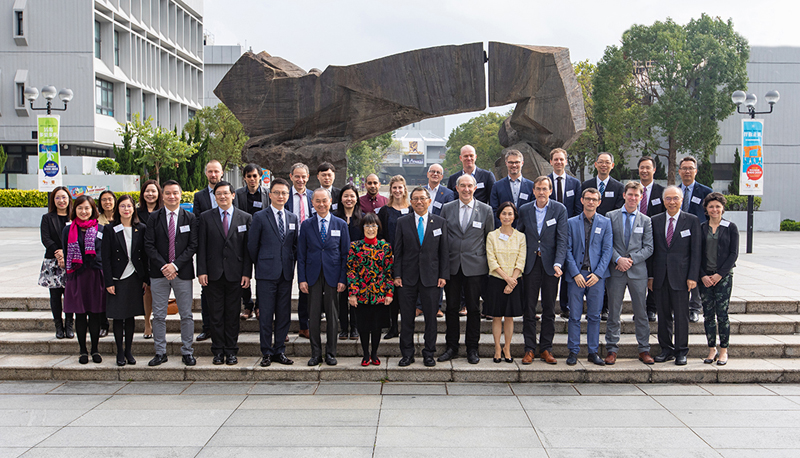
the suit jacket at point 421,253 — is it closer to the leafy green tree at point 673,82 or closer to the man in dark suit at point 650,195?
the man in dark suit at point 650,195

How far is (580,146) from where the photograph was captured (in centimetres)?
2930

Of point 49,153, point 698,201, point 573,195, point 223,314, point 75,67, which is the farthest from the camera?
point 75,67

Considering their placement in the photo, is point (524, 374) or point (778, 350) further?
point (778, 350)

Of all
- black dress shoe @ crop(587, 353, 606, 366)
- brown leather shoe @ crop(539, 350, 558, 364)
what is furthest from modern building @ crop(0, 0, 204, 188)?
black dress shoe @ crop(587, 353, 606, 366)

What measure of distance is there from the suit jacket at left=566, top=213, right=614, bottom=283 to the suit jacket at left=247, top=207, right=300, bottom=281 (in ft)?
8.98

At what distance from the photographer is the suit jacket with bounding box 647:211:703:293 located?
549cm

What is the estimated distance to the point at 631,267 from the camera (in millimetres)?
5555

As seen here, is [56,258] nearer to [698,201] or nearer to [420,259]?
[420,259]

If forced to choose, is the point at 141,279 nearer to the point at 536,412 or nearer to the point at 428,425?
the point at 428,425

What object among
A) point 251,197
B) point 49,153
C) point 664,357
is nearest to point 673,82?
point 664,357

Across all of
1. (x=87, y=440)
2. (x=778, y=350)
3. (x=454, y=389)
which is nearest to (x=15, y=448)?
(x=87, y=440)

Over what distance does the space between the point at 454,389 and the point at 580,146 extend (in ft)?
86.1

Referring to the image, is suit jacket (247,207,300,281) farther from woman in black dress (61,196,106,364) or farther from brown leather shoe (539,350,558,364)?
brown leather shoe (539,350,558,364)

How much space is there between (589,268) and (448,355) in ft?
5.29
